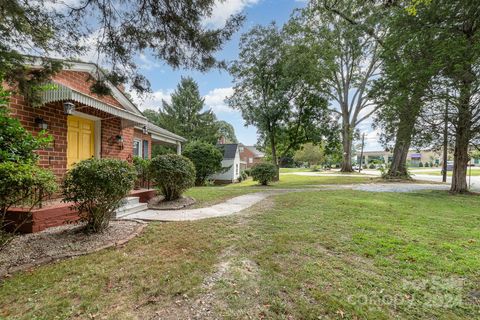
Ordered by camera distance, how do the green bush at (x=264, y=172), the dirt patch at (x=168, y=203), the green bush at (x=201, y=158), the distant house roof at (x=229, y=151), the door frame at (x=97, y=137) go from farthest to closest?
the distant house roof at (x=229, y=151) < the green bush at (x=201, y=158) < the green bush at (x=264, y=172) < the door frame at (x=97, y=137) < the dirt patch at (x=168, y=203)

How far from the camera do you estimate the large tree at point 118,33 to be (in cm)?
370

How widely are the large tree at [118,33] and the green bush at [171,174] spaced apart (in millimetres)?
3058

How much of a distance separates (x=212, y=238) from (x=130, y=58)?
3.49 meters

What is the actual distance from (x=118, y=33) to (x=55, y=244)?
11.8 feet

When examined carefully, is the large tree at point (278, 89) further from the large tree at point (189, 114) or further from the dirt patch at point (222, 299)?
the dirt patch at point (222, 299)

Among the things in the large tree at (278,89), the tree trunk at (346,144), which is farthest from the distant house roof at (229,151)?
the tree trunk at (346,144)

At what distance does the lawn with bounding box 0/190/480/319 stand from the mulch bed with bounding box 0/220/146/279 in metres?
0.23

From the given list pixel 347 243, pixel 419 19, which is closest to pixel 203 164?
pixel 419 19

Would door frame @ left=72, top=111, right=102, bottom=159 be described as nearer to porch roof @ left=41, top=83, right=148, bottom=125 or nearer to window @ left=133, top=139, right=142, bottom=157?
porch roof @ left=41, top=83, right=148, bottom=125

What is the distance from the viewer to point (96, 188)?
4.05 m

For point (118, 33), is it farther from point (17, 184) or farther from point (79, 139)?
point (79, 139)

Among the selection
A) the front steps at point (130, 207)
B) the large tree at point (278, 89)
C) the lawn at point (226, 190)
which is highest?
the large tree at point (278, 89)

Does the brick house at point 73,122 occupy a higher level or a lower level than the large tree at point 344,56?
lower

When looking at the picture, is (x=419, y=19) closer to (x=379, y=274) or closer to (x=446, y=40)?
(x=446, y=40)
